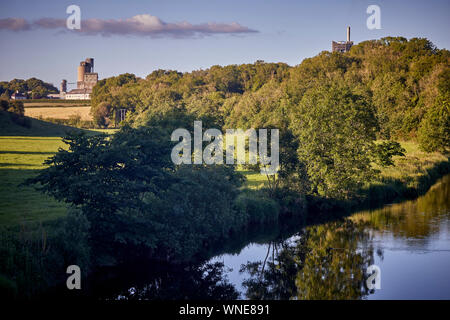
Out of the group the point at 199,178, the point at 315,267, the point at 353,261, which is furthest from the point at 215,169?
the point at 353,261

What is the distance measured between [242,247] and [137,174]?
728 cm

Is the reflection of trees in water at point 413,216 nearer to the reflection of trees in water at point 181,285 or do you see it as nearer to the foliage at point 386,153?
the foliage at point 386,153

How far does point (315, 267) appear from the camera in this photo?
817 inches

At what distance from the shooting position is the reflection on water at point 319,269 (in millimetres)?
17750

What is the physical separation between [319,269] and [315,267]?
0.39 metres

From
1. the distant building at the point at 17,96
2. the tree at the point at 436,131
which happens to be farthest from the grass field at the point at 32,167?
the distant building at the point at 17,96

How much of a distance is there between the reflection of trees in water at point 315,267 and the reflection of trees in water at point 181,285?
114 cm

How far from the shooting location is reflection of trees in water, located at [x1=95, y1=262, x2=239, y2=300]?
17.4m

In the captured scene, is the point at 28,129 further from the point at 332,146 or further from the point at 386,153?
the point at 386,153

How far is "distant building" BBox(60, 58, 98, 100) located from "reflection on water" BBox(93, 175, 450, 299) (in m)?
104

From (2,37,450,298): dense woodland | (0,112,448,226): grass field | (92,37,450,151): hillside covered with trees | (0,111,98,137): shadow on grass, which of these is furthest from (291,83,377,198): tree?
(0,111,98,137): shadow on grass

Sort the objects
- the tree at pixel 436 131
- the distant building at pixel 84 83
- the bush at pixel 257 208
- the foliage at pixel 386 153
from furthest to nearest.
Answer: the distant building at pixel 84 83
the tree at pixel 436 131
the foliage at pixel 386 153
the bush at pixel 257 208

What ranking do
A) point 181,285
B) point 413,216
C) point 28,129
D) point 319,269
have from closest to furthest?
point 181,285, point 319,269, point 413,216, point 28,129
